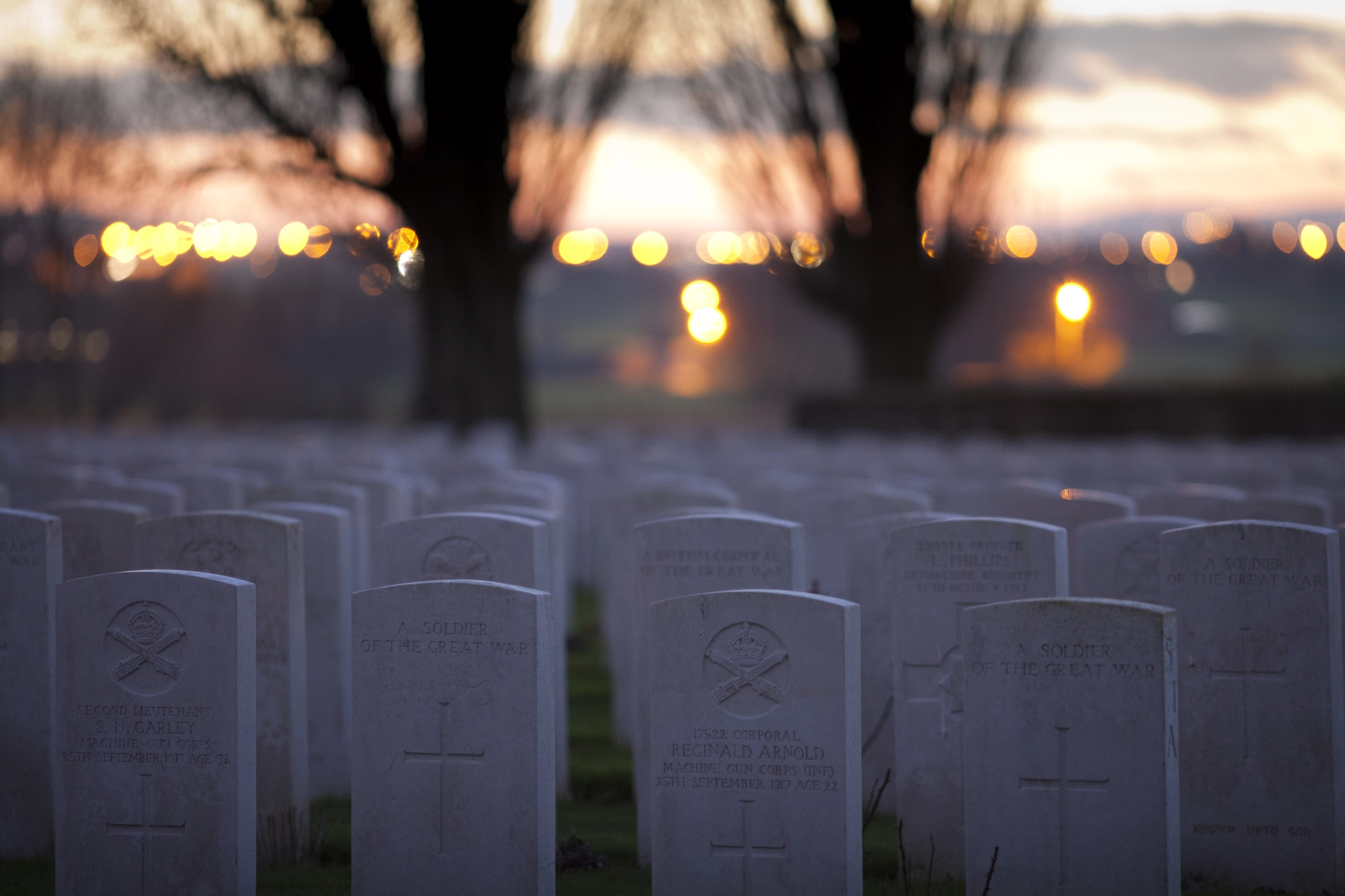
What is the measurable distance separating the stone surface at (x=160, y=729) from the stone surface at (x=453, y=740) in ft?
1.24

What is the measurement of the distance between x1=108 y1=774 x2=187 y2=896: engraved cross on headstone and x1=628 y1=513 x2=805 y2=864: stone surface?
194cm

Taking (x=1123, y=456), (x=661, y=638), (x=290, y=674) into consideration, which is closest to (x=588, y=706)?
(x=290, y=674)

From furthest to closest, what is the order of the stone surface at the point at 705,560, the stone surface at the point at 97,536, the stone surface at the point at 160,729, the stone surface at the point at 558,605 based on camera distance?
the stone surface at the point at 97,536 < the stone surface at the point at 558,605 < the stone surface at the point at 705,560 < the stone surface at the point at 160,729

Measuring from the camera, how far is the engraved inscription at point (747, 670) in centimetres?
433

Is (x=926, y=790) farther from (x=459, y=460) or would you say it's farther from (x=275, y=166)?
(x=275, y=166)

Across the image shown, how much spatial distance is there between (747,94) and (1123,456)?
1119 cm

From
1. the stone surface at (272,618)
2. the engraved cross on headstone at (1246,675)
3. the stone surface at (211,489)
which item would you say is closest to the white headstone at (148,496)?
the stone surface at (211,489)

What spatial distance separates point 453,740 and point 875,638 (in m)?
2.35

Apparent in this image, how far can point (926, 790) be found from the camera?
5.23m

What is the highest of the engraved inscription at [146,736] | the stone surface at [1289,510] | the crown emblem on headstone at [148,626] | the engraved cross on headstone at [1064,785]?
the stone surface at [1289,510]

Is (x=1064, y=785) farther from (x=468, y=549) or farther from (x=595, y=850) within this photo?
(x=468, y=549)

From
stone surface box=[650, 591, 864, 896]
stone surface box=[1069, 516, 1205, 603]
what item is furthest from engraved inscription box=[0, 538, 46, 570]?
stone surface box=[1069, 516, 1205, 603]

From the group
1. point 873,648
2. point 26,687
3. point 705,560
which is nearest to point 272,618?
point 26,687

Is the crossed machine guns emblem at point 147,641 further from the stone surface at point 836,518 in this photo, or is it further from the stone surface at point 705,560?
the stone surface at point 836,518
